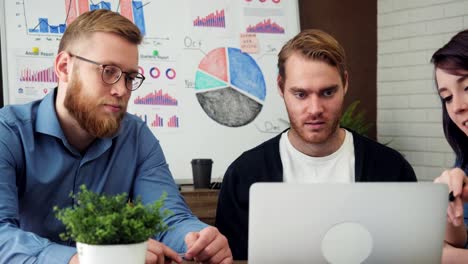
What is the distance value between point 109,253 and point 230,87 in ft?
9.69

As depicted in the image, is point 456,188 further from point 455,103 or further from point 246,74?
point 246,74

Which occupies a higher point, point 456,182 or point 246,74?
point 246,74

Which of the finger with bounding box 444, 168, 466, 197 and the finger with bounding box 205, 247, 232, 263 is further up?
the finger with bounding box 444, 168, 466, 197

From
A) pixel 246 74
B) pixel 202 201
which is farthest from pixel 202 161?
pixel 246 74

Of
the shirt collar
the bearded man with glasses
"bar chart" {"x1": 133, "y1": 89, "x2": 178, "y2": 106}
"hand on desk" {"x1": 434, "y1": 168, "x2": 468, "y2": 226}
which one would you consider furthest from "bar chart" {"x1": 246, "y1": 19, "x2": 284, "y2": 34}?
"hand on desk" {"x1": 434, "y1": 168, "x2": 468, "y2": 226}

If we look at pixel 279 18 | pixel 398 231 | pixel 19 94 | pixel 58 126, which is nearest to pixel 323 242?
pixel 398 231

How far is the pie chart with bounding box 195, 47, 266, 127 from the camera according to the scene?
4.30 metres

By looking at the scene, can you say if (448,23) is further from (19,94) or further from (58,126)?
(58,126)

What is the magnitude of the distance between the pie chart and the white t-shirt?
5.48 ft

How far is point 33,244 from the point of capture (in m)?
1.80

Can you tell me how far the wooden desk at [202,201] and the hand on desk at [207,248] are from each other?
194 centimetres

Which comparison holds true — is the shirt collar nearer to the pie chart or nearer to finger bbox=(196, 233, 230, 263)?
finger bbox=(196, 233, 230, 263)

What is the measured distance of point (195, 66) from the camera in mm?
4277

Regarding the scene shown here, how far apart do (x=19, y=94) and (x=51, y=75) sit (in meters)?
0.21
